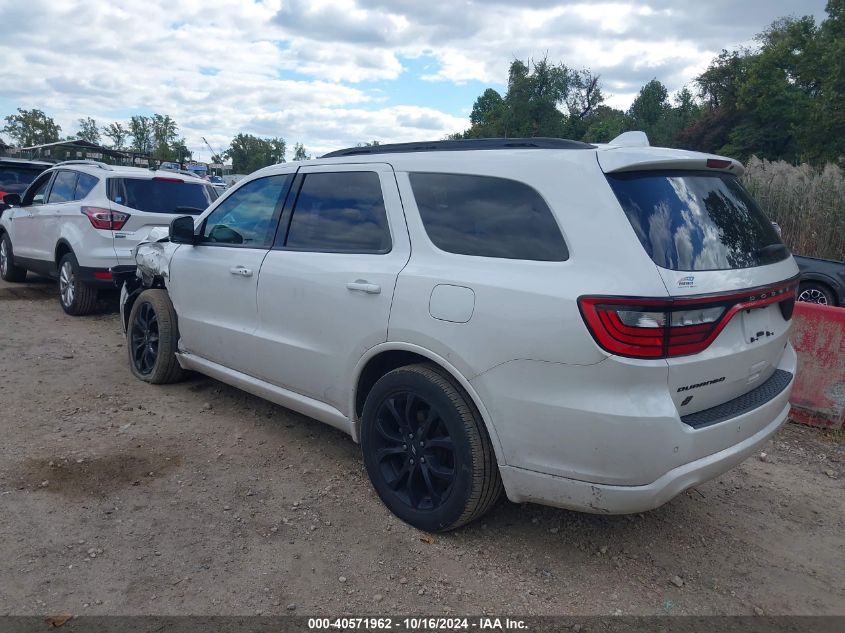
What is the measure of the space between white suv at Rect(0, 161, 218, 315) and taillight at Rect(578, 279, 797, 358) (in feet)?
20.5

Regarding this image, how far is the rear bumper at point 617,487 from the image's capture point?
264 cm

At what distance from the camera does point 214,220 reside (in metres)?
4.81

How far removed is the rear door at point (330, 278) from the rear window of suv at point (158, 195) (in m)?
4.24

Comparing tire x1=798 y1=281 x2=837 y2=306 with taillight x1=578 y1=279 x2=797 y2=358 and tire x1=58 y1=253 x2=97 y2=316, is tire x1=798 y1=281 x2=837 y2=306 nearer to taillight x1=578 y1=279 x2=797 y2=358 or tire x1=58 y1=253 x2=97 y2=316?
taillight x1=578 y1=279 x2=797 y2=358

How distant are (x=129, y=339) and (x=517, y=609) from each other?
4.17 metres

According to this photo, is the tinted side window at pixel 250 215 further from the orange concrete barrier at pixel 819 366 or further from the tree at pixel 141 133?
the tree at pixel 141 133

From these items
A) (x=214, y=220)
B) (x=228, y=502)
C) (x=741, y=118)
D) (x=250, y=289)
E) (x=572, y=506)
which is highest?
(x=741, y=118)

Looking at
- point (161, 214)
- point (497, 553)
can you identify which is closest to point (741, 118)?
point (161, 214)

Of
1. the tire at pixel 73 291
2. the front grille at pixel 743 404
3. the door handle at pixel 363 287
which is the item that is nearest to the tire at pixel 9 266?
the tire at pixel 73 291

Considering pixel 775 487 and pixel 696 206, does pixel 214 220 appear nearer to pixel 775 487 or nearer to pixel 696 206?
pixel 696 206

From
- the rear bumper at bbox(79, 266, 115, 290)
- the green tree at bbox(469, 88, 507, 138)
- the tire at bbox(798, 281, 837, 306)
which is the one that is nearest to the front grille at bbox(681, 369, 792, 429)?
the tire at bbox(798, 281, 837, 306)

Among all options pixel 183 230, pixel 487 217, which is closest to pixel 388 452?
pixel 487 217

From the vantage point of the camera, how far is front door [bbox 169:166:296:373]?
429 centimetres

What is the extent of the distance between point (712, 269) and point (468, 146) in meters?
1.35
